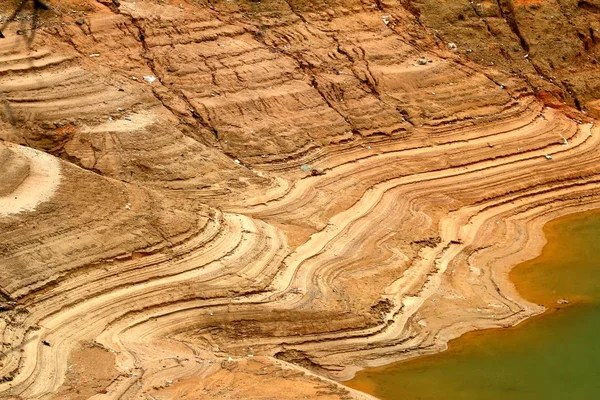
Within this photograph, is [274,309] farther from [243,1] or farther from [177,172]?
[243,1]

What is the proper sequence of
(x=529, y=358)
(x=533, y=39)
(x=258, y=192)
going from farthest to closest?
1. (x=533, y=39)
2. (x=258, y=192)
3. (x=529, y=358)

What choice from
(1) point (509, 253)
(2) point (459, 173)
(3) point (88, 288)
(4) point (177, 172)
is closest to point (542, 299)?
(1) point (509, 253)

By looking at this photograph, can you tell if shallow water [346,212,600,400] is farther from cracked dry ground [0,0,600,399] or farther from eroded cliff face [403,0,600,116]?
eroded cliff face [403,0,600,116]

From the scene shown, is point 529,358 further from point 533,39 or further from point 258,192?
point 533,39

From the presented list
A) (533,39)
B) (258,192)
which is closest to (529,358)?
(258,192)

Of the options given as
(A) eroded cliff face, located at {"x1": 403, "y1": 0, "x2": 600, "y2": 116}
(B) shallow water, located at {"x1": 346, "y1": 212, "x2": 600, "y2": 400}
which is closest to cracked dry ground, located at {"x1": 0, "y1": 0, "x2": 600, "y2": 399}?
(A) eroded cliff face, located at {"x1": 403, "y1": 0, "x2": 600, "y2": 116}

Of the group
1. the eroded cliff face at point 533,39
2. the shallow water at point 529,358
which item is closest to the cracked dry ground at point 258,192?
the eroded cliff face at point 533,39
